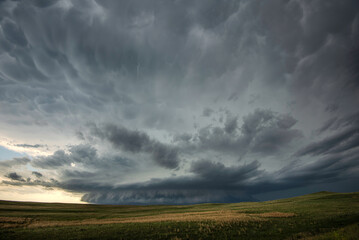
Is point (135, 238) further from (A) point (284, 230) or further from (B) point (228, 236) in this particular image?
(A) point (284, 230)

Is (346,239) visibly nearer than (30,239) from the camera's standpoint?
Yes

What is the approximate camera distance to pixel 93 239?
69.1 ft

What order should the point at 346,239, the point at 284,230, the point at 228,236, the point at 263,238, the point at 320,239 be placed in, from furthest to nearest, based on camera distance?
the point at 284,230, the point at 228,236, the point at 263,238, the point at 320,239, the point at 346,239

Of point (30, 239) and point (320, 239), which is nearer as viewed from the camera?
point (320, 239)

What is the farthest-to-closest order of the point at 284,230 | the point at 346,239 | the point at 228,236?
the point at 284,230
the point at 228,236
the point at 346,239

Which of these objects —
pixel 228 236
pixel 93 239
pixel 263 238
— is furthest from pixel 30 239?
pixel 263 238

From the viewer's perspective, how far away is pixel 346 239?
14.2 m

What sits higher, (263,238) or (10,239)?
(10,239)

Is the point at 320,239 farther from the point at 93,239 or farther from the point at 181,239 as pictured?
the point at 93,239

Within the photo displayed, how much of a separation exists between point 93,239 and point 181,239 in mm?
11126

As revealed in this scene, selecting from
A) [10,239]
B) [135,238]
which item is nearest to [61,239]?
[10,239]

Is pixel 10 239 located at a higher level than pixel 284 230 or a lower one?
higher

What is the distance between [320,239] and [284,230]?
24.6ft

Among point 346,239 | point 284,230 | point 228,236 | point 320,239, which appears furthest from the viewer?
point 284,230
